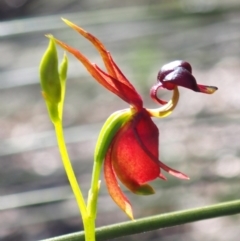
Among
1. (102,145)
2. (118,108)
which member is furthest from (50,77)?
(118,108)

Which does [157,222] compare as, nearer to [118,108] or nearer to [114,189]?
[114,189]

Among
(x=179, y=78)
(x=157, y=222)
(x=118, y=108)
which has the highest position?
(x=179, y=78)

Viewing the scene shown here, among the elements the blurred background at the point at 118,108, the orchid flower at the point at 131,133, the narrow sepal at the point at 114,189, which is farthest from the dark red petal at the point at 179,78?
the blurred background at the point at 118,108

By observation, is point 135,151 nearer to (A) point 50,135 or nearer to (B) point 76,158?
(A) point 50,135

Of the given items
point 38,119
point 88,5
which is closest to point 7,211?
point 38,119

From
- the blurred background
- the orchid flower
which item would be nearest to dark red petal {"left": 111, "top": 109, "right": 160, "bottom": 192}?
the orchid flower

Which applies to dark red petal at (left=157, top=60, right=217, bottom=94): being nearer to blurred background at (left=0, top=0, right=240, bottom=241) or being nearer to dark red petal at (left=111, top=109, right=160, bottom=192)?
dark red petal at (left=111, top=109, right=160, bottom=192)
